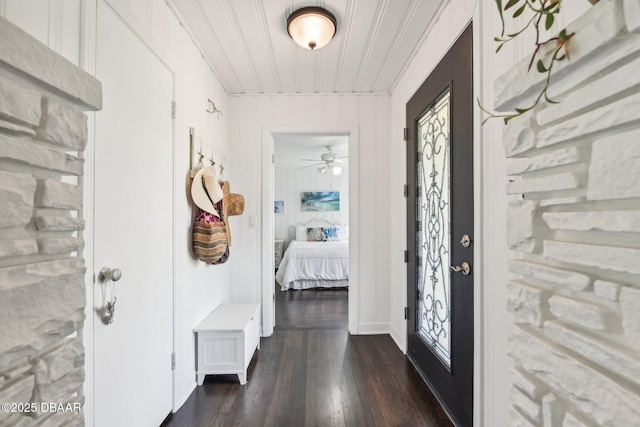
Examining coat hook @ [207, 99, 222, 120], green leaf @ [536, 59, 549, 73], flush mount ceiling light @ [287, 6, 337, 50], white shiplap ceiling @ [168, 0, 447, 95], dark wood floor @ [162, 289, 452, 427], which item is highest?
white shiplap ceiling @ [168, 0, 447, 95]

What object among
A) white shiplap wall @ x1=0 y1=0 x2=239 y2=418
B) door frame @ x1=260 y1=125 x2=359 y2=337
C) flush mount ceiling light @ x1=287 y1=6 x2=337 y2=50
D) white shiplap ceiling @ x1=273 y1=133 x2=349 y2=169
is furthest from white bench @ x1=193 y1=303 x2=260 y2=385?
white shiplap ceiling @ x1=273 y1=133 x2=349 y2=169

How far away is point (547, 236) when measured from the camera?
0.66m

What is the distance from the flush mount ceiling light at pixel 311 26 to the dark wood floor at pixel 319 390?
7.53 ft

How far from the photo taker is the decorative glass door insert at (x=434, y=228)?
1.74 m

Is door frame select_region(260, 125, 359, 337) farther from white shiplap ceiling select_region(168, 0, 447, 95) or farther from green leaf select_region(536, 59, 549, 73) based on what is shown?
green leaf select_region(536, 59, 549, 73)

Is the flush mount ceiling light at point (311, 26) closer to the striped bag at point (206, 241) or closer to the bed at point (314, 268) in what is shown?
the striped bag at point (206, 241)

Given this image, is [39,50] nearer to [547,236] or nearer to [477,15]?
[547,236]

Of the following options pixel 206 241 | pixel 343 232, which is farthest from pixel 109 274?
pixel 343 232

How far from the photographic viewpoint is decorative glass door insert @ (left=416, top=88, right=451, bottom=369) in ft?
5.70

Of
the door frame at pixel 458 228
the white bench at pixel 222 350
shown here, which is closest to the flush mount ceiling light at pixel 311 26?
the door frame at pixel 458 228

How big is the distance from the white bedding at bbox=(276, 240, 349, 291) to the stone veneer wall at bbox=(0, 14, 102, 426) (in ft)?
12.7

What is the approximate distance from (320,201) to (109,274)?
18.1 feet

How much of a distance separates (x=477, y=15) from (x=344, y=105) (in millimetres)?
1586

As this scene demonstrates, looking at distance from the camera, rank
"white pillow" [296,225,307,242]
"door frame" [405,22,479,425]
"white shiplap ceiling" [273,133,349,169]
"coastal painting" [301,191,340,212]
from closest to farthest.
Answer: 1. "door frame" [405,22,479,425]
2. "white shiplap ceiling" [273,133,349,169]
3. "white pillow" [296,225,307,242]
4. "coastal painting" [301,191,340,212]
